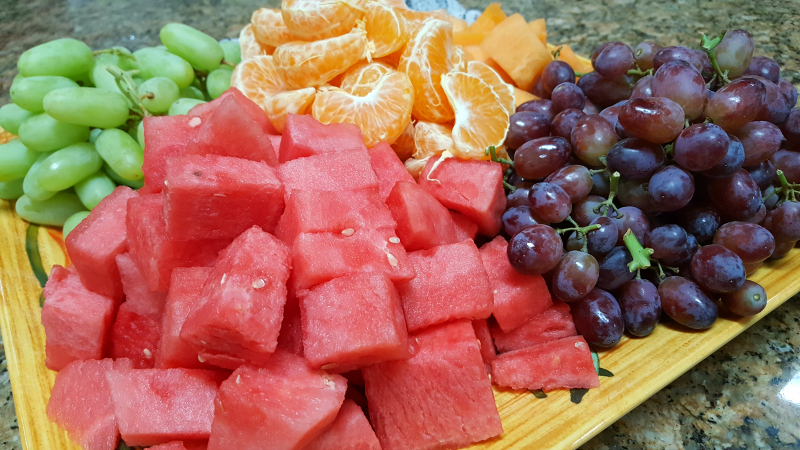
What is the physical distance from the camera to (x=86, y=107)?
140 cm

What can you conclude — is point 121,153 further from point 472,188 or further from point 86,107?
point 472,188

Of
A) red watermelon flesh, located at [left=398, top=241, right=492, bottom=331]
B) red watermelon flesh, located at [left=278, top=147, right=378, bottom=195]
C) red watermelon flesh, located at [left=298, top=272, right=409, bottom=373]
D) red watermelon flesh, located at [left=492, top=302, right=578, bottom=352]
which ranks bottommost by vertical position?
red watermelon flesh, located at [left=492, top=302, right=578, bottom=352]

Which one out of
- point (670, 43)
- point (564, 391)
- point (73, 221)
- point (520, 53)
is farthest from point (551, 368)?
point (670, 43)

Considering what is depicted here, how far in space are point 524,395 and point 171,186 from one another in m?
0.88

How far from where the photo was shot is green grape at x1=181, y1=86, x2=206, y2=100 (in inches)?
67.4

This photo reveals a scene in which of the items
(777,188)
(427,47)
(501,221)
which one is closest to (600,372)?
(501,221)

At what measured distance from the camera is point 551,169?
4.05 feet

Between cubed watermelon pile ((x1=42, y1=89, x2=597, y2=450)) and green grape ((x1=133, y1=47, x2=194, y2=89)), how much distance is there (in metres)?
0.48

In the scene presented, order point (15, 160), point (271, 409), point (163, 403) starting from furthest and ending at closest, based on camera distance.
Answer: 1. point (15, 160)
2. point (163, 403)
3. point (271, 409)

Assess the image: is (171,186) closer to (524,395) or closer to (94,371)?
(94,371)

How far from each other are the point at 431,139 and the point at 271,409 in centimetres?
85

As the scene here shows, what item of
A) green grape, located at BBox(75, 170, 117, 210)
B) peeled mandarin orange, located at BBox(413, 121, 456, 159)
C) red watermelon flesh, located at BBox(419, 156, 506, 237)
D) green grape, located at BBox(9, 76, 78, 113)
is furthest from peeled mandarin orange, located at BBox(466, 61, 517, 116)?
green grape, located at BBox(9, 76, 78, 113)

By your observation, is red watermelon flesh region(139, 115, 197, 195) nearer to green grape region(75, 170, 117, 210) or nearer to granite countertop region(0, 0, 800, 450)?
green grape region(75, 170, 117, 210)

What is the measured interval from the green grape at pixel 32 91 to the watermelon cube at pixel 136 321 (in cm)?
73
